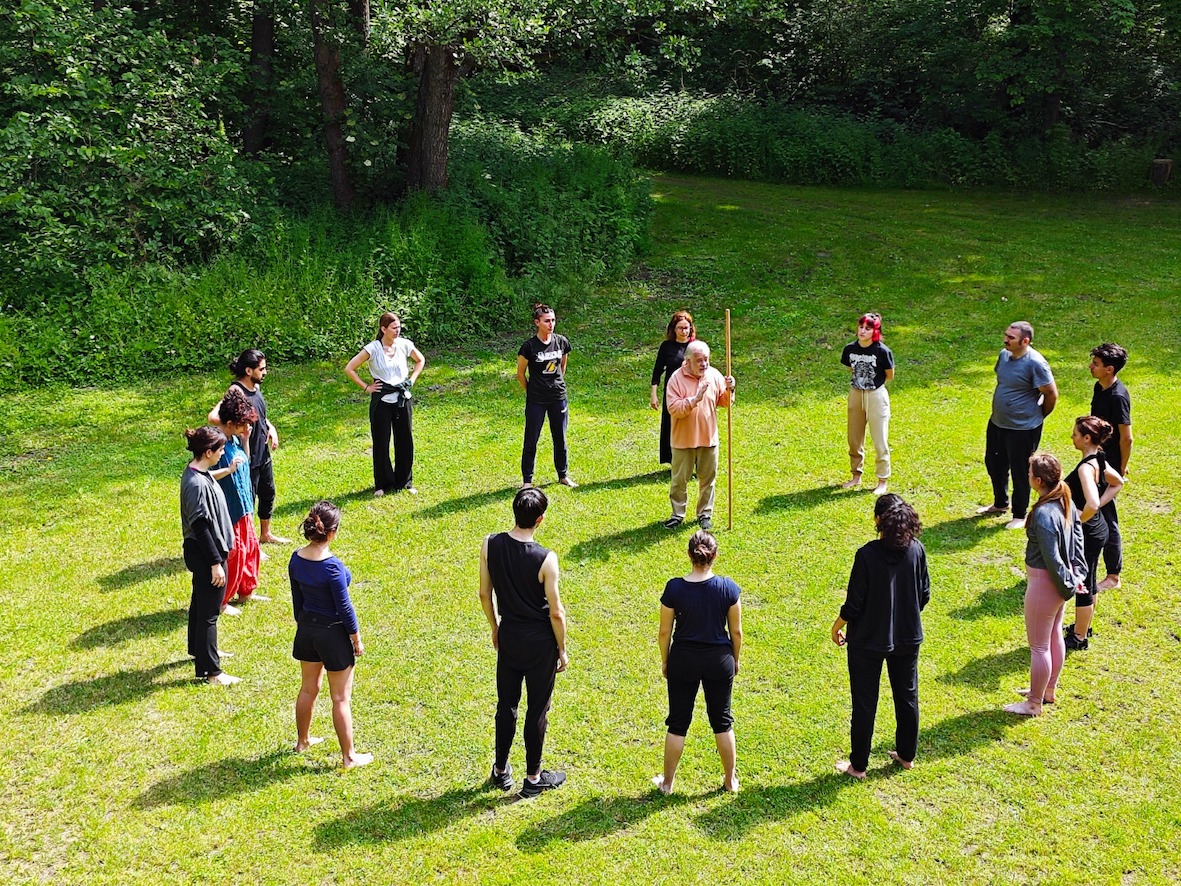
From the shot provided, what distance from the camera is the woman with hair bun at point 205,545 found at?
23.7ft

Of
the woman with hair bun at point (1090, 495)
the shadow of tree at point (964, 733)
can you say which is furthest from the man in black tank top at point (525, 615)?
the woman with hair bun at point (1090, 495)

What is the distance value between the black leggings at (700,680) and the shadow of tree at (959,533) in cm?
412

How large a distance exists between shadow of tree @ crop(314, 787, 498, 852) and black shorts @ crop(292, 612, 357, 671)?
35.2 inches

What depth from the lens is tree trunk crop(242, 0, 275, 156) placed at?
18.3 m

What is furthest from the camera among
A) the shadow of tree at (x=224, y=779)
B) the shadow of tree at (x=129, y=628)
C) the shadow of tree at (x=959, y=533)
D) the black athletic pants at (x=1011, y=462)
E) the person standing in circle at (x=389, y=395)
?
the person standing in circle at (x=389, y=395)

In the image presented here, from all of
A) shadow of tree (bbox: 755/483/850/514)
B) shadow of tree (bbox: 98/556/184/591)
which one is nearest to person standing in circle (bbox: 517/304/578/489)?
shadow of tree (bbox: 755/483/850/514)

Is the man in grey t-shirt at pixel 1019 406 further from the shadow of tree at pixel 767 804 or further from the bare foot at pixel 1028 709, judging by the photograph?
the shadow of tree at pixel 767 804

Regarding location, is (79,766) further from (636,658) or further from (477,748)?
(636,658)

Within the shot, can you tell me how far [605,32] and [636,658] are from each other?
13.3 metres

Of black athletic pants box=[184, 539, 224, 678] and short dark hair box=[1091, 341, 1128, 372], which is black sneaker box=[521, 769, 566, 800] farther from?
short dark hair box=[1091, 341, 1128, 372]

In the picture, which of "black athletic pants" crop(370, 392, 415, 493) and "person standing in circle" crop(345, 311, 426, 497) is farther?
"black athletic pants" crop(370, 392, 415, 493)

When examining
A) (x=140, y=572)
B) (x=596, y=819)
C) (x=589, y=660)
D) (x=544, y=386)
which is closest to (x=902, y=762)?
(x=596, y=819)

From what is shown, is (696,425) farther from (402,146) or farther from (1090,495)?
(402,146)

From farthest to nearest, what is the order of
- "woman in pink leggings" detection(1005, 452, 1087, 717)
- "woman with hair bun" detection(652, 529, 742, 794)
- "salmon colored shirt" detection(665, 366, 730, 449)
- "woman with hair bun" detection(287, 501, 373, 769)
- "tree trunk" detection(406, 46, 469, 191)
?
"tree trunk" detection(406, 46, 469, 191), "salmon colored shirt" detection(665, 366, 730, 449), "woman in pink leggings" detection(1005, 452, 1087, 717), "woman with hair bun" detection(287, 501, 373, 769), "woman with hair bun" detection(652, 529, 742, 794)
